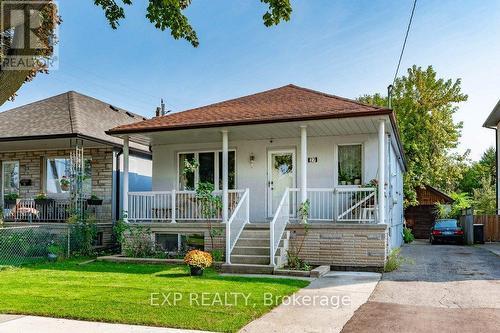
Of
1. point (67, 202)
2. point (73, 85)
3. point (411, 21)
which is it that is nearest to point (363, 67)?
point (411, 21)

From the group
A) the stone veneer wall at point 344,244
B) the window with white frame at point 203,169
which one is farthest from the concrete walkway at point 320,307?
the window with white frame at point 203,169

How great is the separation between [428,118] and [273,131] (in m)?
21.8

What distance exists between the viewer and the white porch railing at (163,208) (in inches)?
522

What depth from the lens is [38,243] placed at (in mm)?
13703

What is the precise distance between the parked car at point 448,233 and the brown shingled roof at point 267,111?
1225 centimetres

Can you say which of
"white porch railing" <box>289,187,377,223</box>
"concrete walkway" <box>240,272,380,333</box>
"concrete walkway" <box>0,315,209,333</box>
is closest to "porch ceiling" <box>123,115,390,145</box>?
"white porch railing" <box>289,187,377,223</box>

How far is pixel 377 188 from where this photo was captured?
1193cm

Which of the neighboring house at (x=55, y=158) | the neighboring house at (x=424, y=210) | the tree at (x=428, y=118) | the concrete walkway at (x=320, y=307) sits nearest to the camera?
the concrete walkway at (x=320, y=307)

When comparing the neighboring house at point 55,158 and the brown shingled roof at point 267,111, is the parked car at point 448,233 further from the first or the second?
the neighboring house at point 55,158

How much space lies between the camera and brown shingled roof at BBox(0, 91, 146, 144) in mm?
15312

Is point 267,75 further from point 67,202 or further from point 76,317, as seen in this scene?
point 76,317

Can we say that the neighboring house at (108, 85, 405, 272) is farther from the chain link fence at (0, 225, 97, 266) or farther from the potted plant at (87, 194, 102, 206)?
the potted plant at (87, 194, 102, 206)

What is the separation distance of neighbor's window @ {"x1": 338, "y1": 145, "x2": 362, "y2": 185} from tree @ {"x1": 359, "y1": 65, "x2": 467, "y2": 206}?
61.0 ft

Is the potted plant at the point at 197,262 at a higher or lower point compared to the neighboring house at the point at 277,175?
lower
